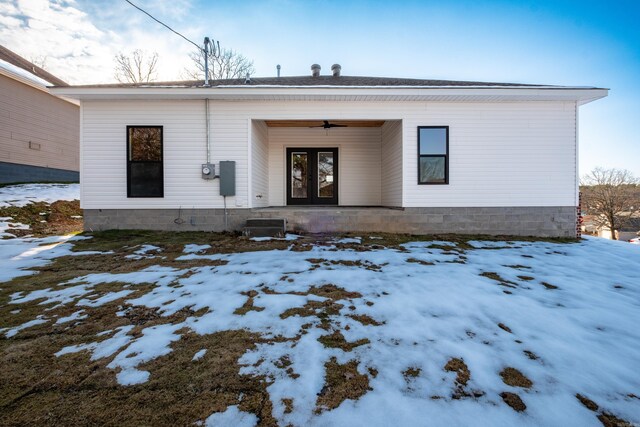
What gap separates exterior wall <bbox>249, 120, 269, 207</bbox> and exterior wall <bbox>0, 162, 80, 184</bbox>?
37.4ft

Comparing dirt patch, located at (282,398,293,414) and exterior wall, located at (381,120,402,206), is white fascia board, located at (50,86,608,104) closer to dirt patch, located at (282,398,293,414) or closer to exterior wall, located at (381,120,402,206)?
exterior wall, located at (381,120,402,206)

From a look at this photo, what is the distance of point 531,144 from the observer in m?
6.96

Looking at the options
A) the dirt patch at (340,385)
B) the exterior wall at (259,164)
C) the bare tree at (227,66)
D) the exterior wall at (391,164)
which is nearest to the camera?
the dirt patch at (340,385)

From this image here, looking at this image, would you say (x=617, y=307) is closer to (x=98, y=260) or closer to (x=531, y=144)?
(x=531, y=144)

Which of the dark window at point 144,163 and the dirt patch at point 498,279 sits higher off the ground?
the dark window at point 144,163

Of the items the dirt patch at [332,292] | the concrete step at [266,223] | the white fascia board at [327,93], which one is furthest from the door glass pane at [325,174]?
the dirt patch at [332,292]

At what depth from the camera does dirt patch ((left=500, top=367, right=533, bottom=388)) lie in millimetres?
1680

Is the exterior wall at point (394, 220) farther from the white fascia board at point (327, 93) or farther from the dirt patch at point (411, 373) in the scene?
the dirt patch at point (411, 373)

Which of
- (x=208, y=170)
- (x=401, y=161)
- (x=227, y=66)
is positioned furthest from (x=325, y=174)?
(x=227, y=66)

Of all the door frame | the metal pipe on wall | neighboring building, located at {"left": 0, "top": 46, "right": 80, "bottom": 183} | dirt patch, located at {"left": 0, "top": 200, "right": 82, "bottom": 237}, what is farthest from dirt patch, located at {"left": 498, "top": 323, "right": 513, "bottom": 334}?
neighboring building, located at {"left": 0, "top": 46, "right": 80, "bottom": 183}

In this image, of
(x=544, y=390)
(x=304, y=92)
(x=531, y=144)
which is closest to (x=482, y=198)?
(x=531, y=144)

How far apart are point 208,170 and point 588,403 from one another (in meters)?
7.19

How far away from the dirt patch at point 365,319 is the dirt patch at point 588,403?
1.33 meters

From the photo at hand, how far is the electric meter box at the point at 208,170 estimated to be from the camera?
675cm
